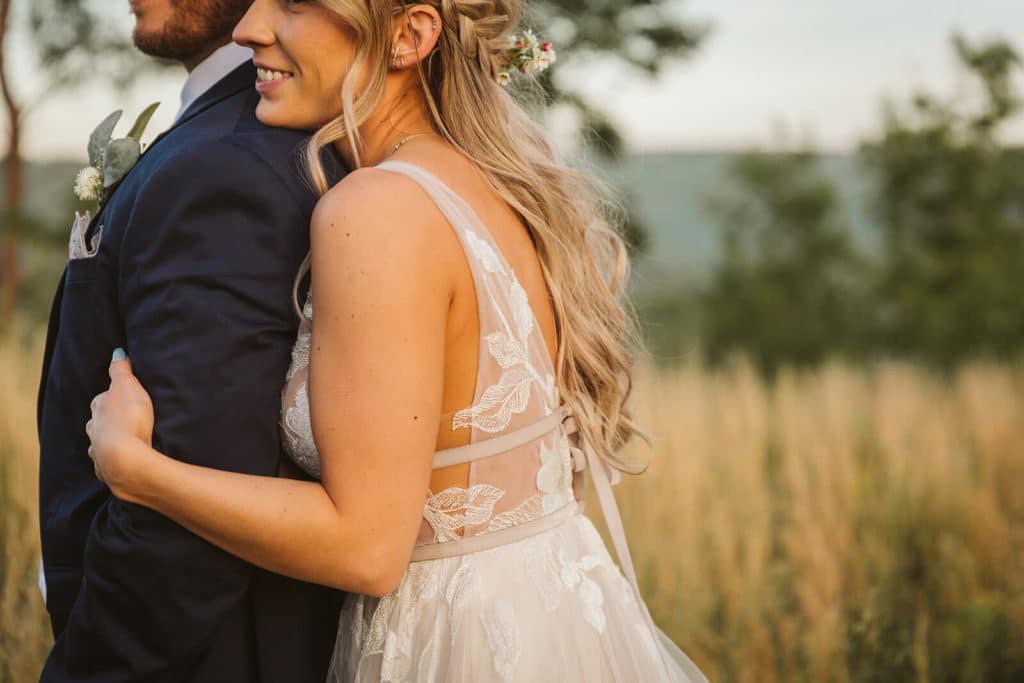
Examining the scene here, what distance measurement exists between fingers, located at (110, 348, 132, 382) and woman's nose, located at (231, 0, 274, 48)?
0.67 metres

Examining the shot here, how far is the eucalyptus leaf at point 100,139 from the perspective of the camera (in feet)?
7.29

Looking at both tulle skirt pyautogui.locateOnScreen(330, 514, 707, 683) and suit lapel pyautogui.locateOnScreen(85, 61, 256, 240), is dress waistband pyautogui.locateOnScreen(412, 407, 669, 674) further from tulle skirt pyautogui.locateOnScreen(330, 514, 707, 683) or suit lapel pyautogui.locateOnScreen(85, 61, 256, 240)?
suit lapel pyautogui.locateOnScreen(85, 61, 256, 240)

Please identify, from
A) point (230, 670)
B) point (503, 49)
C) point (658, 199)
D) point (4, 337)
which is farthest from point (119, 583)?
point (658, 199)

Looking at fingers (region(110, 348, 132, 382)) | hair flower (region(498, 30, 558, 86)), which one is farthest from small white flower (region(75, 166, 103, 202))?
hair flower (region(498, 30, 558, 86))


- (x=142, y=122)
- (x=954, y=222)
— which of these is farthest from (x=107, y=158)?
(x=954, y=222)

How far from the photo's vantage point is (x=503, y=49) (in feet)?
7.49

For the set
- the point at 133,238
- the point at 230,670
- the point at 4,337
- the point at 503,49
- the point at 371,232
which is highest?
the point at 503,49

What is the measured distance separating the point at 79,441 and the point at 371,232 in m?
0.77

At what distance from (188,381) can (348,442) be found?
1.02ft

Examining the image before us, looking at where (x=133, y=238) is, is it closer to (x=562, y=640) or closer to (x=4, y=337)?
(x=562, y=640)

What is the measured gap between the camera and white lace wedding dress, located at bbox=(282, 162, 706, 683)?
6.37ft

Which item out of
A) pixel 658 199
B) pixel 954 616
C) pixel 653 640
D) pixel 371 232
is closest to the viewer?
pixel 371 232

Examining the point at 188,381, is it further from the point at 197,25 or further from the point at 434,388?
the point at 197,25

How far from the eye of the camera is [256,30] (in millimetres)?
A: 2021
